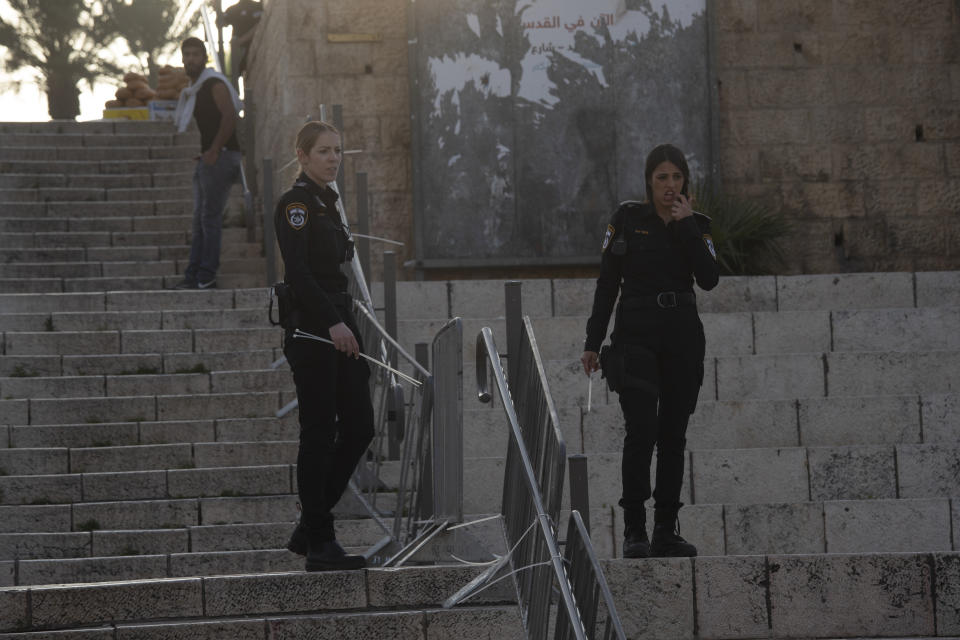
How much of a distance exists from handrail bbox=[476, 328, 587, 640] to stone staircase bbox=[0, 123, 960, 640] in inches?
9.1

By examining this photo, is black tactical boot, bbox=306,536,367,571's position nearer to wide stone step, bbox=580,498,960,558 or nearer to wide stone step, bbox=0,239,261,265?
wide stone step, bbox=580,498,960,558

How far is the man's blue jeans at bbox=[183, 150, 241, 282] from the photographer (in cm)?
1013

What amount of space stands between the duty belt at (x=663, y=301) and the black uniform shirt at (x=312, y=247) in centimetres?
106

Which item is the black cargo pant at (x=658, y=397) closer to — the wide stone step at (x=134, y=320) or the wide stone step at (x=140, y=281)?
the wide stone step at (x=134, y=320)

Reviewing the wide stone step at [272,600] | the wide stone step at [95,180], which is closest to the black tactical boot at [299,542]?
the wide stone step at [272,600]

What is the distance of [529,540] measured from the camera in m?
4.59

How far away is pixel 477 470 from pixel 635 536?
4.59 ft

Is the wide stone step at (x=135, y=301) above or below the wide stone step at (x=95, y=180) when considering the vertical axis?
below

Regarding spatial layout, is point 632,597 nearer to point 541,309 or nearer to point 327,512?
point 327,512

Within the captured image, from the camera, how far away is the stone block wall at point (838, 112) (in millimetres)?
11516

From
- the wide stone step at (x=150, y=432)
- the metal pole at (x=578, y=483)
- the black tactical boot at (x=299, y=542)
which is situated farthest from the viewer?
the wide stone step at (x=150, y=432)

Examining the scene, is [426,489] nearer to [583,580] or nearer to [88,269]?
[583,580]

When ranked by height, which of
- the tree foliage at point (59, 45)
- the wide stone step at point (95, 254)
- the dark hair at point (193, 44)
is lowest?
the wide stone step at point (95, 254)

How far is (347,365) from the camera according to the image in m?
5.25
